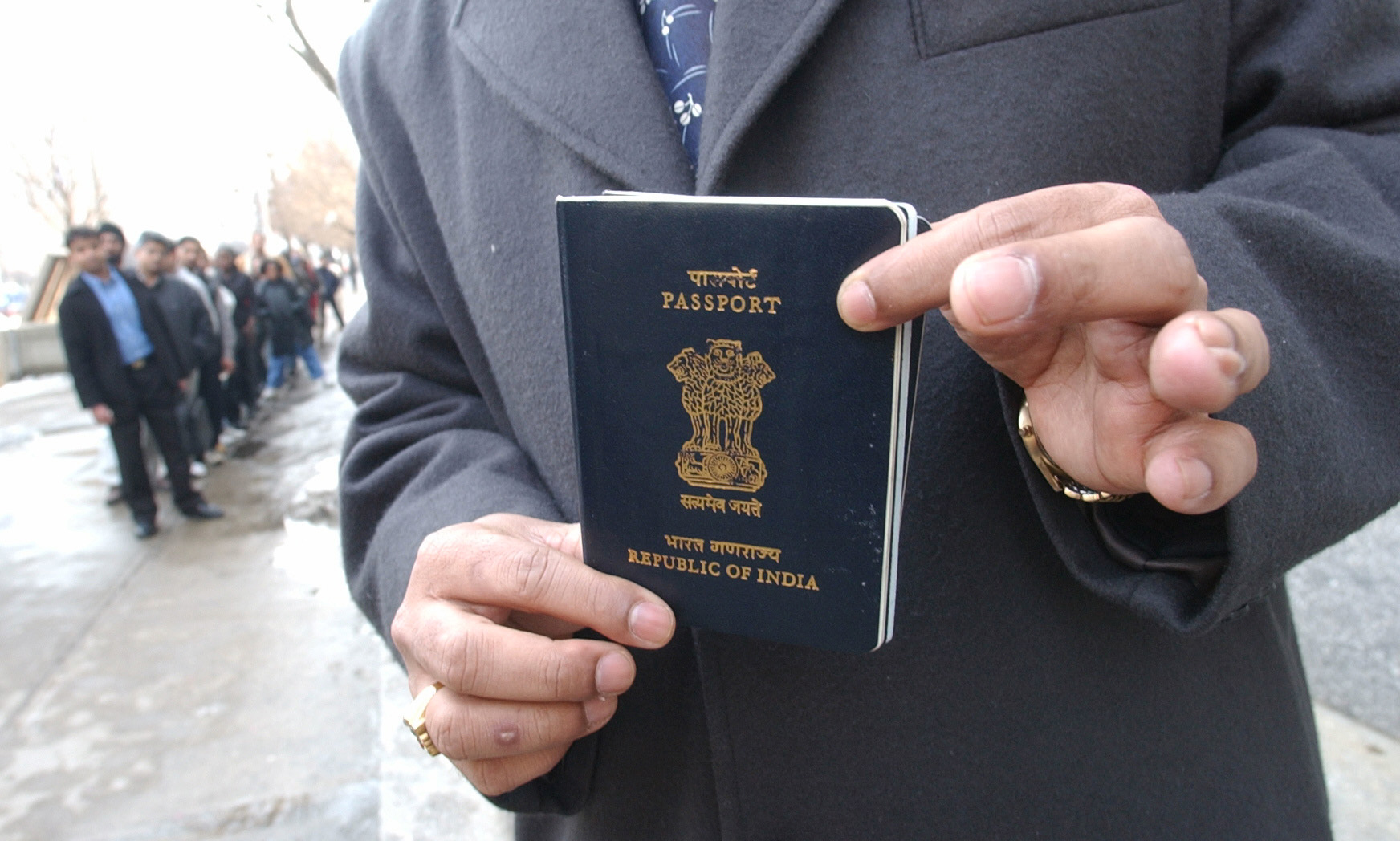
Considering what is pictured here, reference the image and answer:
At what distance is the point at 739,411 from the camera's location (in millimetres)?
692

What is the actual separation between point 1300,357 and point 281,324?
10750 mm

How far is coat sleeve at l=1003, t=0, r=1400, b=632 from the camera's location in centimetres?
67

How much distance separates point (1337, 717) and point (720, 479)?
2.90 metres

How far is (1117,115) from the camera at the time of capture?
840mm

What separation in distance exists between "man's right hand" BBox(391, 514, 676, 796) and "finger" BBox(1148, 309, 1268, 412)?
17.2 inches

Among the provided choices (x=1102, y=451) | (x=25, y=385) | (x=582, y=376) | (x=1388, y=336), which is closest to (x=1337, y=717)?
(x=1388, y=336)

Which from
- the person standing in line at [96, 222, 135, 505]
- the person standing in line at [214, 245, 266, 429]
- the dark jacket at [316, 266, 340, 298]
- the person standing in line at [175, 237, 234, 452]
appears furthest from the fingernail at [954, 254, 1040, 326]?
the dark jacket at [316, 266, 340, 298]

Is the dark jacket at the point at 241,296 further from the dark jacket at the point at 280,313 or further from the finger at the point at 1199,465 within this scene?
the finger at the point at 1199,465

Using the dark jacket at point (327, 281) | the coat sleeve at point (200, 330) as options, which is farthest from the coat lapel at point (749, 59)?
the dark jacket at point (327, 281)

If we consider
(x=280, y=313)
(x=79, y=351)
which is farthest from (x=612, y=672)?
(x=280, y=313)

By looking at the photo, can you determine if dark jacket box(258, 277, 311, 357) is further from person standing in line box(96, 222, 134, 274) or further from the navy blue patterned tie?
the navy blue patterned tie

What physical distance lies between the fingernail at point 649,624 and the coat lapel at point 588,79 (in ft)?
1.40

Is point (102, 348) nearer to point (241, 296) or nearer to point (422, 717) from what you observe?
point (241, 296)

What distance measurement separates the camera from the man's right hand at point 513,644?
77 centimetres
